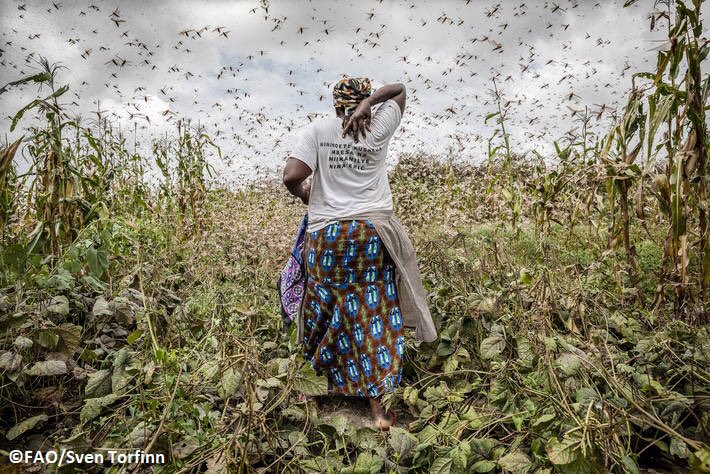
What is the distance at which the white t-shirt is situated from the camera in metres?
2.41

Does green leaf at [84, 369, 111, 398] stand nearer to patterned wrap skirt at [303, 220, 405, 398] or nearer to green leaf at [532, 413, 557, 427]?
patterned wrap skirt at [303, 220, 405, 398]

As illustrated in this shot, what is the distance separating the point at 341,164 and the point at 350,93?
40 cm

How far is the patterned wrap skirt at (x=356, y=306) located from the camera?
94.2 inches

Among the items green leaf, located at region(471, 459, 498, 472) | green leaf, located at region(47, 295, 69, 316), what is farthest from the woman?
green leaf, located at region(47, 295, 69, 316)

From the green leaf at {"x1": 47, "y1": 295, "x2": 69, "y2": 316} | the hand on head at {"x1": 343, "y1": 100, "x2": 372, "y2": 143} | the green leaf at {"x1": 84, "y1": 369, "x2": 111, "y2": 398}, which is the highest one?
the hand on head at {"x1": 343, "y1": 100, "x2": 372, "y2": 143}

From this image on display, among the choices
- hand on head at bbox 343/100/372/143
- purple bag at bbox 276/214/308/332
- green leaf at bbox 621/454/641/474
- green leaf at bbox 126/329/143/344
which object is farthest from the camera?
purple bag at bbox 276/214/308/332

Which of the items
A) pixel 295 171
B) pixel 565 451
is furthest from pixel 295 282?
pixel 565 451

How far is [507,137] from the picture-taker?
12.1ft

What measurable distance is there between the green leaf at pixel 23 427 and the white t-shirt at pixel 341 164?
159 cm

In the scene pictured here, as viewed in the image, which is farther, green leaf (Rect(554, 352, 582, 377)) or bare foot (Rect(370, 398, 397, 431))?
bare foot (Rect(370, 398, 397, 431))

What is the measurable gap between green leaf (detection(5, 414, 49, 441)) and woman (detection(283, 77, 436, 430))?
1386 mm

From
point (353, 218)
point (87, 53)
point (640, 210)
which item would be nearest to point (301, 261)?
point (353, 218)

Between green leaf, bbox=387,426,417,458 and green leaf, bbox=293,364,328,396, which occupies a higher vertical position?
green leaf, bbox=293,364,328,396

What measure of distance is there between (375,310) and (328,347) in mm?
366
